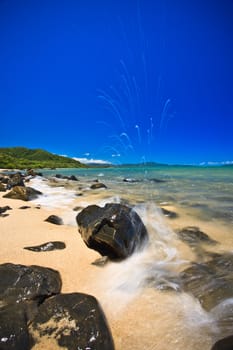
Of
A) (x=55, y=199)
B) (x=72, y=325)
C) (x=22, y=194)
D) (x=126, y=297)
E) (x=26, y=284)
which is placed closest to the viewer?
(x=72, y=325)

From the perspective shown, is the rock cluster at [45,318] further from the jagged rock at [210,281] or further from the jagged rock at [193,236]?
the jagged rock at [193,236]

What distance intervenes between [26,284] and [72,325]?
118 cm

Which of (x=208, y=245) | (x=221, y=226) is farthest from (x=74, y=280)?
(x=221, y=226)

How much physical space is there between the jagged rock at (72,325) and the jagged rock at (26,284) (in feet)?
1.08

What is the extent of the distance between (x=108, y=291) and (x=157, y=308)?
0.96 metres

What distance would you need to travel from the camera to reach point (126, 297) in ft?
11.4

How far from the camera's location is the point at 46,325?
8.32 ft

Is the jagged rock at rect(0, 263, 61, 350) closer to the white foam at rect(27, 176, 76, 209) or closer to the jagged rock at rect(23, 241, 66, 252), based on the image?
the jagged rock at rect(23, 241, 66, 252)

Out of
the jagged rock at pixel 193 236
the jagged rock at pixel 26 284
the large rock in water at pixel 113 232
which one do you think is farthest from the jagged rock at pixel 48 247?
the jagged rock at pixel 193 236

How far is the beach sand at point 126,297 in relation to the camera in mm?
2635

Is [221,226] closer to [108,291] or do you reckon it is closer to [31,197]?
[108,291]

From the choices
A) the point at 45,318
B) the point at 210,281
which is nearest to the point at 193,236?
the point at 210,281

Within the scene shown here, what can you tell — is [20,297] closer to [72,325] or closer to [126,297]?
[72,325]

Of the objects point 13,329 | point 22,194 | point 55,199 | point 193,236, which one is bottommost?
point 193,236
